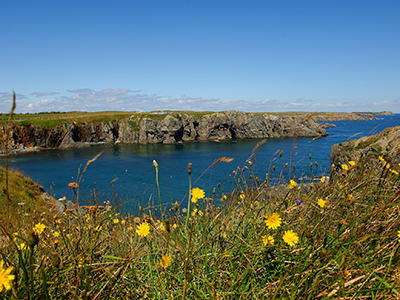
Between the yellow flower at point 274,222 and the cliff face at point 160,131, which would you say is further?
the cliff face at point 160,131

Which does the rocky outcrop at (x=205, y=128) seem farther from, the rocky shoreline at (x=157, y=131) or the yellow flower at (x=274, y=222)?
the yellow flower at (x=274, y=222)

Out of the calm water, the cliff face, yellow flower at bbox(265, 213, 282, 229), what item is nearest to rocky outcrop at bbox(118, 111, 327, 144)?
the cliff face

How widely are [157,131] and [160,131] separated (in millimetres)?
883

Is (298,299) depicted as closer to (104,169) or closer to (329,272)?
(329,272)

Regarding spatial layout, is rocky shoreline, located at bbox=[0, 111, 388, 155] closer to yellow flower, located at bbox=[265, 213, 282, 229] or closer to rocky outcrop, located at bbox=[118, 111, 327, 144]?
rocky outcrop, located at bbox=[118, 111, 327, 144]

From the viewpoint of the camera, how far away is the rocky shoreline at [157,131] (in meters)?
55.1

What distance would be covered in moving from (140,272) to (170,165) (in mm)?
37277

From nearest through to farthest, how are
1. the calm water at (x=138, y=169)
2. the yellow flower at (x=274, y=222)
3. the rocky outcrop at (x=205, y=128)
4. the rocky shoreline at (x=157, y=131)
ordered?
the yellow flower at (x=274, y=222) < the calm water at (x=138, y=169) < the rocky shoreline at (x=157, y=131) < the rocky outcrop at (x=205, y=128)

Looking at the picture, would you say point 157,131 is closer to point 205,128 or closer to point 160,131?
point 160,131

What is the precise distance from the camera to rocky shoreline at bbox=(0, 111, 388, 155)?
55125mm

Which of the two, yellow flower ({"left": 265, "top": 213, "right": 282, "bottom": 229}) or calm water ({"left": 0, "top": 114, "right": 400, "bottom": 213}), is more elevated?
yellow flower ({"left": 265, "top": 213, "right": 282, "bottom": 229})

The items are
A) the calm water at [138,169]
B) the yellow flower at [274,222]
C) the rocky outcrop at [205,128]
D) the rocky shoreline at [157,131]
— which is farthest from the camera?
the rocky outcrop at [205,128]

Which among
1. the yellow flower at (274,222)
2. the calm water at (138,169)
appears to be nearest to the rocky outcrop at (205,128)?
the calm water at (138,169)

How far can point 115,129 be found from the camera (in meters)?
66.4
